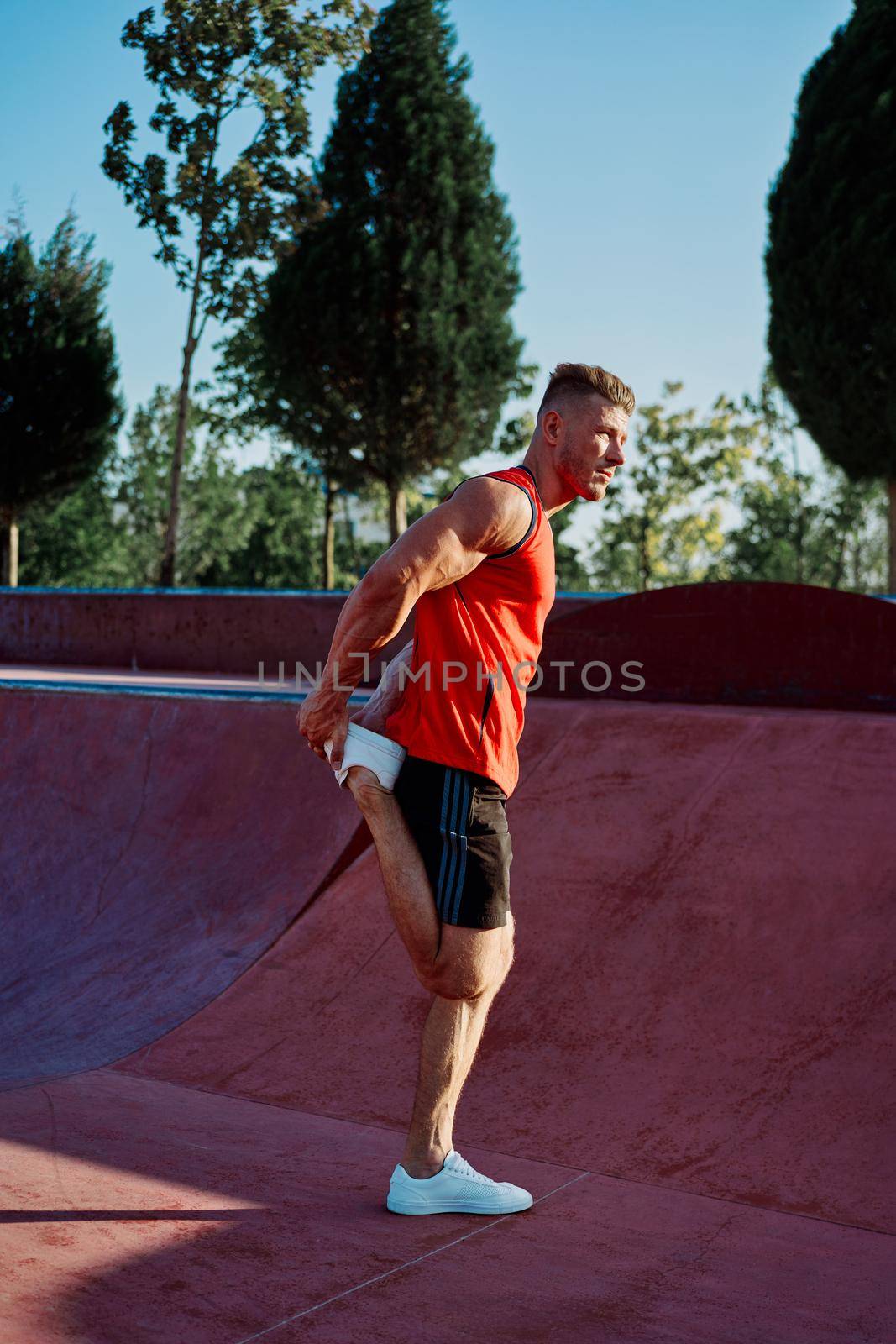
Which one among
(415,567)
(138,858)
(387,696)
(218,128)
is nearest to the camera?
(415,567)

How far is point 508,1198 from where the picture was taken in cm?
280

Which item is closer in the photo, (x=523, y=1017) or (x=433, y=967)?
(x=433, y=967)

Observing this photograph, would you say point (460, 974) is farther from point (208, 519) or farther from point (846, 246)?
point (208, 519)

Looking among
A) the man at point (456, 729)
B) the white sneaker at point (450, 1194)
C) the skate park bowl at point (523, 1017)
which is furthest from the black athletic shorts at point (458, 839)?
the skate park bowl at point (523, 1017)

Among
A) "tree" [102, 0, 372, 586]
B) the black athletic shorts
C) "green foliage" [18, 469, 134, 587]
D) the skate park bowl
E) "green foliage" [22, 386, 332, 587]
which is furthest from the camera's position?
"green foliage" [22, 386, 332, 587]

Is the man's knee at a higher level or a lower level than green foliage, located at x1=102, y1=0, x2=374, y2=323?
lower

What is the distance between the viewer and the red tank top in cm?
267

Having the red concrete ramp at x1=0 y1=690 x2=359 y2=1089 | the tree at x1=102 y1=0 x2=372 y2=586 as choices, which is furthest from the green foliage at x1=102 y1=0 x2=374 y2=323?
the red concrete ramp at x1=0 y1=690 x2=359 y2=1089

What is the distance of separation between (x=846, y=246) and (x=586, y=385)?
1947cm

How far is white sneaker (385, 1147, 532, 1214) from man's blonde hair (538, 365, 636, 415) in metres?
1.78

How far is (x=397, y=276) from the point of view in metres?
24.5

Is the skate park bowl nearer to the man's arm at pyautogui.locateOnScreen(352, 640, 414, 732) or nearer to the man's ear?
the man's arm at pyautogui.locateOnScreen(352, 640, 414, 732)

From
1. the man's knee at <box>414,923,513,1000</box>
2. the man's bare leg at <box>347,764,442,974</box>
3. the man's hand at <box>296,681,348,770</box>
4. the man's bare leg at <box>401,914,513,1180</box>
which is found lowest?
the man's bare leg at <box>401,914,513,1180</box>

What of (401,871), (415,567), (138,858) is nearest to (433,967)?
(401,871)
